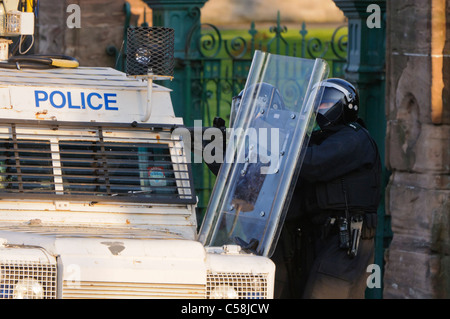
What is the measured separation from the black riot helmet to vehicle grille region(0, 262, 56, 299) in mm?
2568

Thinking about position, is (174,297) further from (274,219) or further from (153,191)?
(153,191)

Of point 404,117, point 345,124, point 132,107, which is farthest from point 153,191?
point 404,117

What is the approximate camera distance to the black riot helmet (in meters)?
8.33

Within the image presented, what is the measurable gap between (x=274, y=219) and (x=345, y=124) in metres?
1.38

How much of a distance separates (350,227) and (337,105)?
2.74ft

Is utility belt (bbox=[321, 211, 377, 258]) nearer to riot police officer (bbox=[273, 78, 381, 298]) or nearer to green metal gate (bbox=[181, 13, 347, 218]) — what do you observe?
riot police officer (bbox=[273, 78, 381, 298])

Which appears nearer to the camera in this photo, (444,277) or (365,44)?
(444,277)

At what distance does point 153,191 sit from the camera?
7.93 meters

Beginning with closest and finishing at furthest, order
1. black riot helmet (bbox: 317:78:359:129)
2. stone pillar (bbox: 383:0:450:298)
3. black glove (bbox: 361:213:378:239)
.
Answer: black glove (bbox: 361:213:378:239), black riot helmet (bbox: 317:78:359:129), stone pillar (bbox: 383:0:450:298)

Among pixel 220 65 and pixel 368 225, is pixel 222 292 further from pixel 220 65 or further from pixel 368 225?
pixel 220 65

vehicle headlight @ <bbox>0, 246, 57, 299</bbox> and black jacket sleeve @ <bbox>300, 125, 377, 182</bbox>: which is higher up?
black jacket sleeve @ <bbox>300, 125, 377, 182</bbox>

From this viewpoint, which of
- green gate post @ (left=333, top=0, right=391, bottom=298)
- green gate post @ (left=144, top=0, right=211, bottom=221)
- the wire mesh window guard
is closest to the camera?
the wire mesh window guard

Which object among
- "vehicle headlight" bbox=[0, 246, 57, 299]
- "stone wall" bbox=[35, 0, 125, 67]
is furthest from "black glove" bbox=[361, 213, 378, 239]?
"stone wall" bbox=[35, 0, 125, 67]

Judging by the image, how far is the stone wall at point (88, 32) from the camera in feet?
46.8
